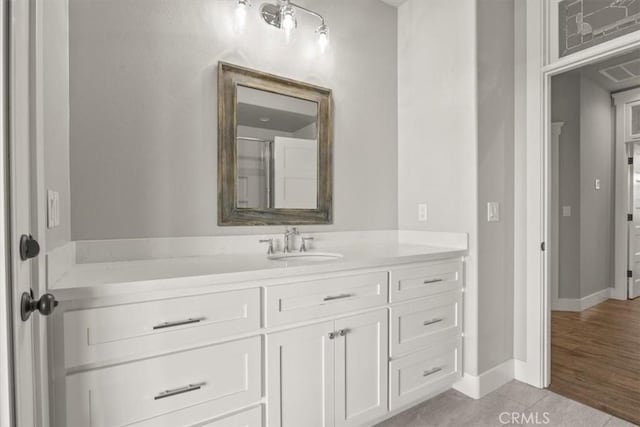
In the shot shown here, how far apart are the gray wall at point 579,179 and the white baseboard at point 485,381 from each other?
2170mm

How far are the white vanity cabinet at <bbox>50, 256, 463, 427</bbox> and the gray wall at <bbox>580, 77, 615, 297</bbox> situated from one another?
2.91m

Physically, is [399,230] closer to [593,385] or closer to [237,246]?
[237,246]

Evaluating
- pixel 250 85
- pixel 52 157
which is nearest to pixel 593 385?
pixel 250 85

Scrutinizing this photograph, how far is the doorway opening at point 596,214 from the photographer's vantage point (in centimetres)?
313

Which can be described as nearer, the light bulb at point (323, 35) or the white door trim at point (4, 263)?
the white door trim at point (4, 263)

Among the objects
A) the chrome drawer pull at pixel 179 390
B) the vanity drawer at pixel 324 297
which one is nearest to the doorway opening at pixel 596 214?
the vanity drawer at pixel 324 297

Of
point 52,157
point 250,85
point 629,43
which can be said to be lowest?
point 52,157

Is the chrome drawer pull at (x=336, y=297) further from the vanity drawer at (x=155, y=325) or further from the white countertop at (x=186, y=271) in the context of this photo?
the vanity drawer at (x=155, y=325)

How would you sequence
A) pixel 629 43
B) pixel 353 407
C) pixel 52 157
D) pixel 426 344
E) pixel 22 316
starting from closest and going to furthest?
1. pixel 22 316
2. pixel 52 157
3. pixel 353 407
4. pixel 629 43
5. pixel 426 344

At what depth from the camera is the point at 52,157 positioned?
3.80 ft

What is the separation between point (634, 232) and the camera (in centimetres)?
432

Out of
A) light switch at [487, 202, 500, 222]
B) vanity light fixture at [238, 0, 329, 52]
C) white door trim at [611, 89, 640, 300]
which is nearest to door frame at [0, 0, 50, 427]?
vanity light fixture at [238, 0, 329, 52]

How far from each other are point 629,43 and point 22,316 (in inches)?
109

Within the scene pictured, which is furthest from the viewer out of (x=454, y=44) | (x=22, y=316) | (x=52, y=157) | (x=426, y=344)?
(x=454, y=44)
